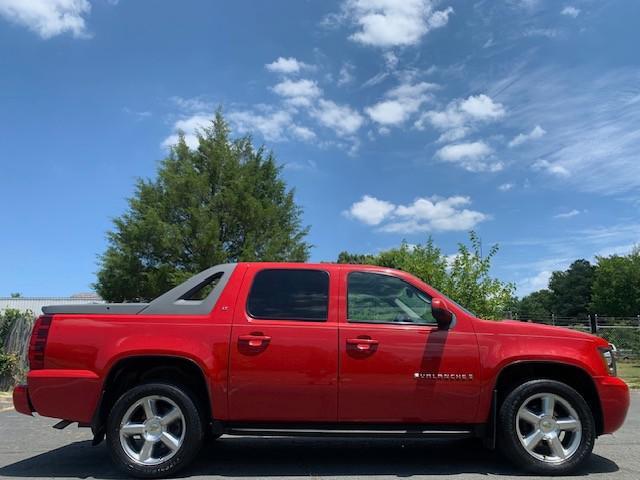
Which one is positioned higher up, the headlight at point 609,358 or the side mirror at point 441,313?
the side mirror at point 441,313

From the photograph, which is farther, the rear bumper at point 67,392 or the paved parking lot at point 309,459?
the paved parking lot at point 309,459

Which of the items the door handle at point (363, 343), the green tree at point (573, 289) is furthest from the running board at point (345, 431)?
the green tree at point (573, 289)

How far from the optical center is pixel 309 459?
5973 mm

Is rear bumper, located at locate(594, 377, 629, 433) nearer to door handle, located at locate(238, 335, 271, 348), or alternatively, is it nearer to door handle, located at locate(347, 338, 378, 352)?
door handle, located at locate(347, 338, 378, 352)

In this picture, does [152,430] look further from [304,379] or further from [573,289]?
[573,289]

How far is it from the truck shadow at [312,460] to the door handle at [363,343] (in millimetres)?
1148

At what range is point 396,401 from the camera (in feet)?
17.1

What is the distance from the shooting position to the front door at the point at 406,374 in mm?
5227

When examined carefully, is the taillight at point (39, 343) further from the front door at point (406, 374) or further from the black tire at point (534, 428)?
the black tire at point (534, 428)

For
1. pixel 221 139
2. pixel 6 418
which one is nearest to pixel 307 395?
pixel 6 418

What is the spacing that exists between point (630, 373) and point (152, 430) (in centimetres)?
1504

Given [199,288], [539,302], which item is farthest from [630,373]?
[539,302]

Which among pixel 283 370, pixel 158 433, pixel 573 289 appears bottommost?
pixel 158 433

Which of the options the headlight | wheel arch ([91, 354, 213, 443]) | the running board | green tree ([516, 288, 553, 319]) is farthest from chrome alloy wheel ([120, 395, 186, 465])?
green tree ([516, 288, 553, 319])
